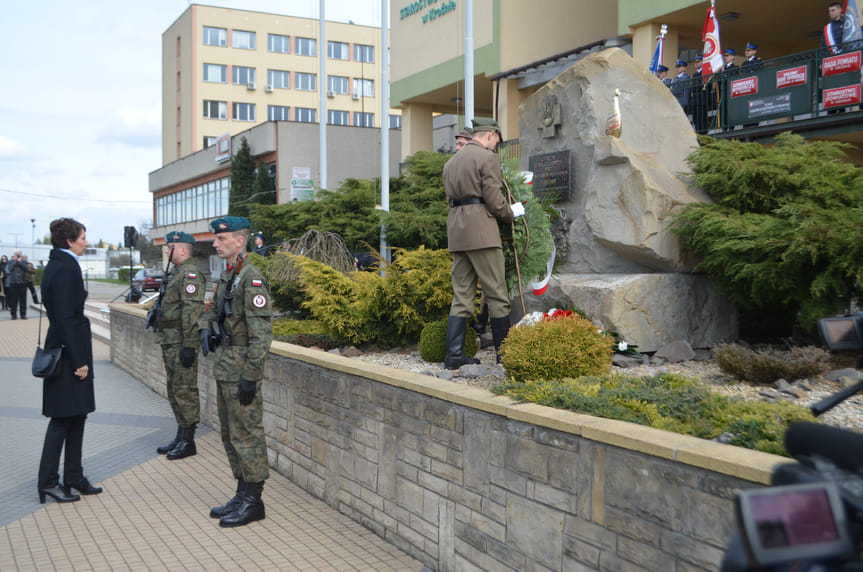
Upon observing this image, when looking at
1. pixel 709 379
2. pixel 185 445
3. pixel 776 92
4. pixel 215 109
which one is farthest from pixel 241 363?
pixel 215 109

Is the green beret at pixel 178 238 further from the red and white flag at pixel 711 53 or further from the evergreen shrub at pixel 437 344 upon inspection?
the red and white flag at pixel 711 53

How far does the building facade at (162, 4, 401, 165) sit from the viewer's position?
2397 inches

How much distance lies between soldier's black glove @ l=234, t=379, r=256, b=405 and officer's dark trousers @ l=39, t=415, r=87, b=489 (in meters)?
1.79

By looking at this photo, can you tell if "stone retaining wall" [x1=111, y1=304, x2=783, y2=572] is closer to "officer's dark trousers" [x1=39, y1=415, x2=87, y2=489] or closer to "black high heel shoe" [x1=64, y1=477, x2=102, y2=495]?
"black high heel shoe" [x1=64, y1=477, x2=102, y2=495]

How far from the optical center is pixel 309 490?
21.8 ft

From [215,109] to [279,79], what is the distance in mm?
6058

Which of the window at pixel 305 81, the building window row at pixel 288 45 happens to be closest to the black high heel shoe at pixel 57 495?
the building window row at pixel 288 45

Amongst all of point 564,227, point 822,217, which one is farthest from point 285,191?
point 822,217

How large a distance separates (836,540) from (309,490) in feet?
18.8

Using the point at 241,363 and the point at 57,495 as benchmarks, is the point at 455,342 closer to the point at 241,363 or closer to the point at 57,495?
the point at 241,363

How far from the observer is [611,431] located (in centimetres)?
359

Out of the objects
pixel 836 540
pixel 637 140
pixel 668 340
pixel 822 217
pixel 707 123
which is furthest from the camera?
pixel 707 123

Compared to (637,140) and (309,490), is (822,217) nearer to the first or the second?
(637,140)

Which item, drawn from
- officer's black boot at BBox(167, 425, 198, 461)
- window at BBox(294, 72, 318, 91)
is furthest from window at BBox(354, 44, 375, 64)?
officer's black boot at BBox(167, 425, 198, 461)
